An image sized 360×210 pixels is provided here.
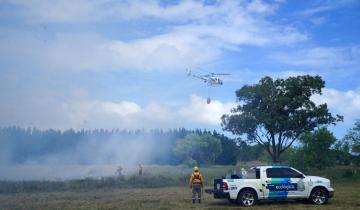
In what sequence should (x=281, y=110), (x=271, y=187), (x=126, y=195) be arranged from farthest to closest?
(x=281, y=110)
(x=126, y=195)
(x=271, y=187)

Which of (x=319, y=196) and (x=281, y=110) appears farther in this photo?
(x=281, y=110)

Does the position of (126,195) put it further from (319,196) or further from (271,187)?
(319,196)

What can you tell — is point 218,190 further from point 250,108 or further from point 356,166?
point 356,166

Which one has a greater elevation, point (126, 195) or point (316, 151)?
point (316, 151)

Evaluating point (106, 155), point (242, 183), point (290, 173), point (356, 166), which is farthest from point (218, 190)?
point (106, 155)

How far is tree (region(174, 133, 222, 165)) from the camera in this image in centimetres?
10856

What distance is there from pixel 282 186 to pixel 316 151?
98.4ft

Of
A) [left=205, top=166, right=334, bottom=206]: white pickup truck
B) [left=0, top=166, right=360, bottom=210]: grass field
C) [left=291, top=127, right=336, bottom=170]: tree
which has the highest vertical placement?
[left=291, top=127, right=336, bottom=170]: tree

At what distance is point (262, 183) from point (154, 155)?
86.1 meters

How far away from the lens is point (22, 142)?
234ft

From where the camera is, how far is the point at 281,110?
137ft

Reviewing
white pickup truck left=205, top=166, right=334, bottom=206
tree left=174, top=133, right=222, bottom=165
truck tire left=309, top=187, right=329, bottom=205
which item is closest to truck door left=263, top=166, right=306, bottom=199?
white pickup truck left=205, top=166, right=334, bottom=206

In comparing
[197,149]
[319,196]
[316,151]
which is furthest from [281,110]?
[197,149]

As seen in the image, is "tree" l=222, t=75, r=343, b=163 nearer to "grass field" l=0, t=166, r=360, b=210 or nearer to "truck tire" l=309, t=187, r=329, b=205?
"grass field" l=0, t=166, r=360, b=210
